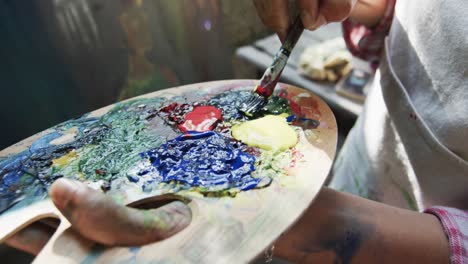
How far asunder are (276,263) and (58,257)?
87 centimetres

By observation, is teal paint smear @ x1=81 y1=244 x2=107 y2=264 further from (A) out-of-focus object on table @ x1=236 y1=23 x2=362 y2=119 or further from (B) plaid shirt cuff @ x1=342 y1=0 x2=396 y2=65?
(A) out-of-focus object on table @ x1=236 y1=23 x2=362 y2=119

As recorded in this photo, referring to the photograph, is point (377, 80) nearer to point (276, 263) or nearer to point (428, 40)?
point (428, 40)

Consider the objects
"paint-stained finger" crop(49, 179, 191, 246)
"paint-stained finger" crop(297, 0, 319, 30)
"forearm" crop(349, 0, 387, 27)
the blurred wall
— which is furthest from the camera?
the blurred wall

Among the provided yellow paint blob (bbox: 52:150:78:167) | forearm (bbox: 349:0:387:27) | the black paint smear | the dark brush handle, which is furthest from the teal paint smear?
forearm (bbox: 349:0:387:27)

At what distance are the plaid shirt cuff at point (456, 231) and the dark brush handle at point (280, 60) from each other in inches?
16.8

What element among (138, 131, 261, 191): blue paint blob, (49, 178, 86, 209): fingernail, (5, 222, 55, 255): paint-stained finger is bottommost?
(5, 222, 55, 255): paint-stained finger


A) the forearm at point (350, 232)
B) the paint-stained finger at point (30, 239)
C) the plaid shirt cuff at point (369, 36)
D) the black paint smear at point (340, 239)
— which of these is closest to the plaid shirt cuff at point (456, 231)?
the forearm at point (350, 232)

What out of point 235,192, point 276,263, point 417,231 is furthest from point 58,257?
point 276,263

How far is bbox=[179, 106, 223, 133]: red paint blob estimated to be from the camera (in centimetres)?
75

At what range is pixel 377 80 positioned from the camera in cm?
89

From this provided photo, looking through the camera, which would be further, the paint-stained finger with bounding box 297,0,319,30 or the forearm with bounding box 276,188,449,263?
the paint-stained finger with bounding box 297,0,319,30

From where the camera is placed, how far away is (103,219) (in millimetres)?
507

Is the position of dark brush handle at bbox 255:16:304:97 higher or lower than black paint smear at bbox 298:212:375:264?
higher

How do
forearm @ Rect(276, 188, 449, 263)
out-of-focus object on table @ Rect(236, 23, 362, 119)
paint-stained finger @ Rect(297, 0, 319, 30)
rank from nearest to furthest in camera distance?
1. forearm @ Rect(276, 188, 449, 263)
2. paint-stained finger @ Rect(297, 0, 319, 30)
3. out-of-focus object on table @ Rect(236, 23, 362, 119)
